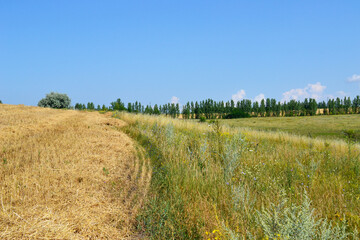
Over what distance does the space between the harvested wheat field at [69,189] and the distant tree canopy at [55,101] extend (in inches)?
1105

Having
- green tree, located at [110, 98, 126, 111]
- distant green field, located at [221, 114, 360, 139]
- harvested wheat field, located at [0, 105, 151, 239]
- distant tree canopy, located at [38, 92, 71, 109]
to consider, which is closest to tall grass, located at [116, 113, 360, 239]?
harvested wheat field, located at [0, 105, 151, 239]

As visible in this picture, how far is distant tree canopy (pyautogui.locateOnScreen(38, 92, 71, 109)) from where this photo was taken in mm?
32188

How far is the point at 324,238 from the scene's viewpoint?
2.38 meters

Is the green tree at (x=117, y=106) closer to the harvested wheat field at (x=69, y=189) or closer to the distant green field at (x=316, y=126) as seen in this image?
the distant green field at (x=316, y=126)

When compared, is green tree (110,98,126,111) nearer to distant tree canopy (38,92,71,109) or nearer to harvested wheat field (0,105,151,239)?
distant tree canopy (38,92,71,109)

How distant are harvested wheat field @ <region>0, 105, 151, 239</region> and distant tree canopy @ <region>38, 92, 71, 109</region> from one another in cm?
2807

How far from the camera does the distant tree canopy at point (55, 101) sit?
32188 mm

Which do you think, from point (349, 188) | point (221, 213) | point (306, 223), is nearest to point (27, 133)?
point (221, 213)

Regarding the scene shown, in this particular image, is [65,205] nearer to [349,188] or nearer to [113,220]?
[113,220]

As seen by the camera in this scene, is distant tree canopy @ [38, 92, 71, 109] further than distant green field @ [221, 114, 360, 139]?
Yes

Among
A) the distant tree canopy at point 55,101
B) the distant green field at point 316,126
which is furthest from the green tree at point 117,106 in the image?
the distant green field at point 316,126

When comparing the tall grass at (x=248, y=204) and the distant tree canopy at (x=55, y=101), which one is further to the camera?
the distant tree canopy at (x=55, y=101)

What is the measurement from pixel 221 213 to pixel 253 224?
1.82 feet

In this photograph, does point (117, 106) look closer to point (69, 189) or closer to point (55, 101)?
point (55, 101)
